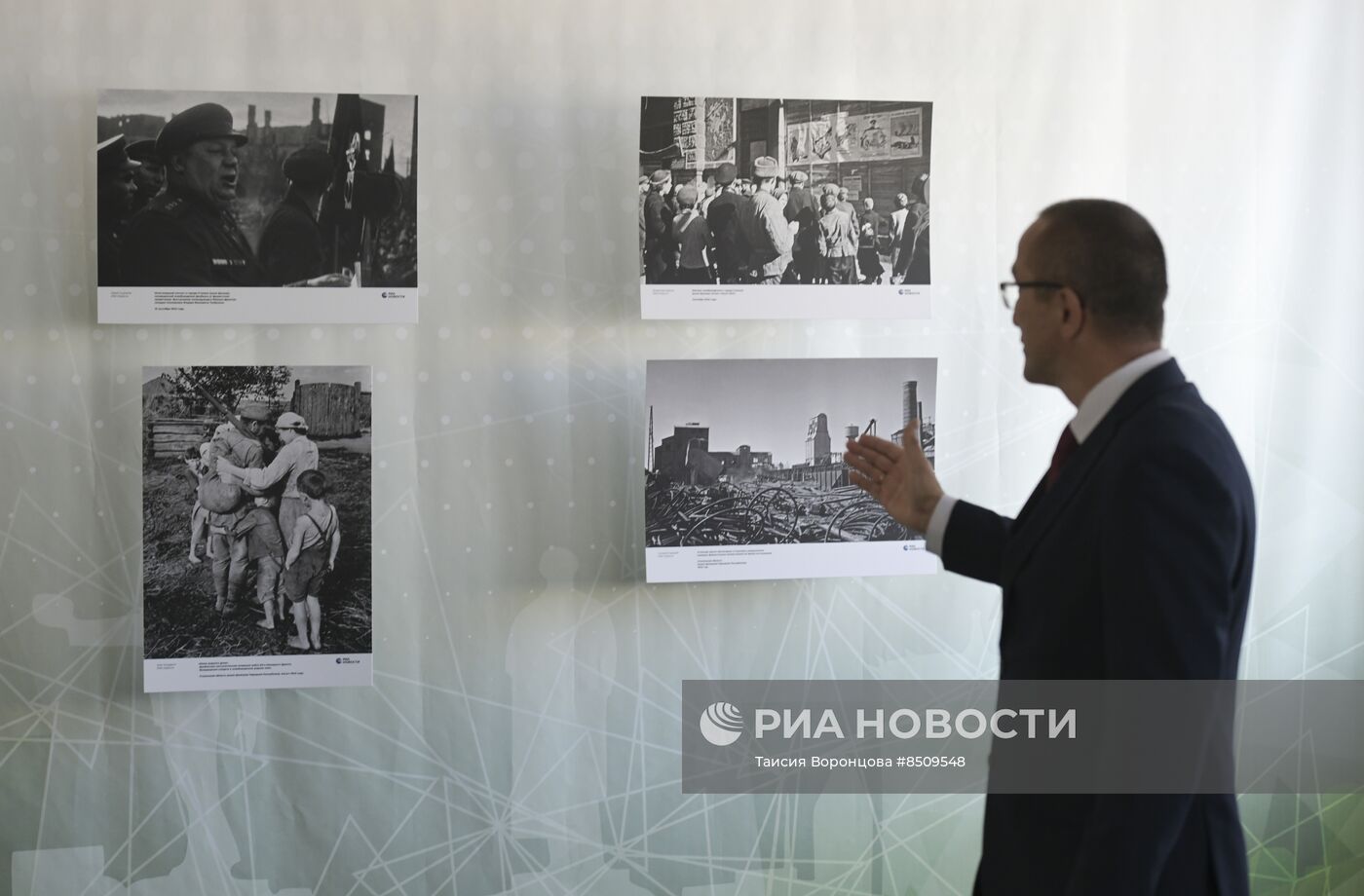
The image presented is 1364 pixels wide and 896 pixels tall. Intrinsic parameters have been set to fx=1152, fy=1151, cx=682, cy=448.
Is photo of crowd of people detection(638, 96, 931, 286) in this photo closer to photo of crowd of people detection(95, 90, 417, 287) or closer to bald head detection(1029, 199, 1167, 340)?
photo of crowd of people detection(95, 90, 417, 287)

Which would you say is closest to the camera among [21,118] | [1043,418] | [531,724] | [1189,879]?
[1189,879]

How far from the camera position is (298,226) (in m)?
2.52

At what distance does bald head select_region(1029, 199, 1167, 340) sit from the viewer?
5.71ft

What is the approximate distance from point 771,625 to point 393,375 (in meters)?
1.07

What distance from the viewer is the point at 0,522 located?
250 centimetres

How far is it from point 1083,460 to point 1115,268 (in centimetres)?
30

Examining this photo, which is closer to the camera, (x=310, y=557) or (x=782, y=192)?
(x=310, y=557)

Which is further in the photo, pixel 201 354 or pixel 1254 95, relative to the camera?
pixel 1254 95

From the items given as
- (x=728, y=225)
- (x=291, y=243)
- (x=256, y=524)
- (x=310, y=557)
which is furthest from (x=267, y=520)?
(x=728, y=225)

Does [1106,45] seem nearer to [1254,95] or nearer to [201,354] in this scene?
[1254,95]

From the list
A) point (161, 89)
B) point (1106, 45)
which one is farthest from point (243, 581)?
point (1106, 45)

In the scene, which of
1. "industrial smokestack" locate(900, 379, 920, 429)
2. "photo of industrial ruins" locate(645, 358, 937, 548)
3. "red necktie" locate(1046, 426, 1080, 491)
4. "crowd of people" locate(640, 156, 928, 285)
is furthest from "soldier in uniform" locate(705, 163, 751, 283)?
"red necktie" locate(1046, 426, 1080, 491)

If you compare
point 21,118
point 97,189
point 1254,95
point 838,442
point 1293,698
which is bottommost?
point 1293,698

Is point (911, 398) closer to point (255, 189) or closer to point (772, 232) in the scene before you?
point (772, 232)
